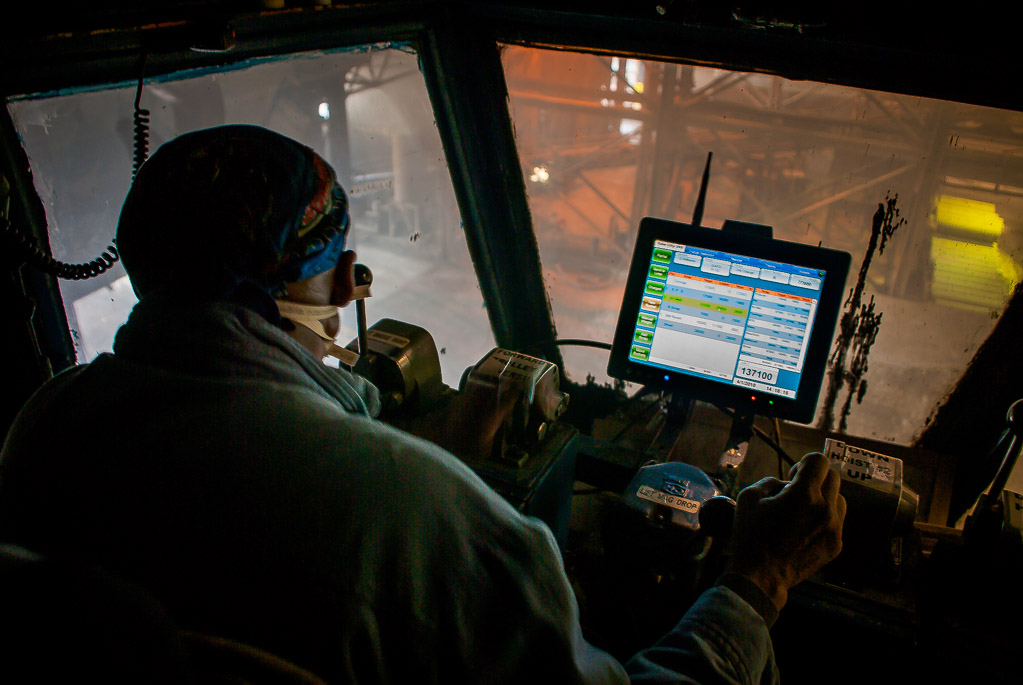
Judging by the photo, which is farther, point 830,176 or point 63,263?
point 830,176

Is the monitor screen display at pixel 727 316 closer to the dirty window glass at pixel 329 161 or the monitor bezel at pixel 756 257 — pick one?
the monitor bezel at pixel 756 257

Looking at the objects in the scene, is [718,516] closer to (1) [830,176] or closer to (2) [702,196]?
(2) [702,196]

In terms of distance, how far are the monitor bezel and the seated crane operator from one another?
766 millimetres

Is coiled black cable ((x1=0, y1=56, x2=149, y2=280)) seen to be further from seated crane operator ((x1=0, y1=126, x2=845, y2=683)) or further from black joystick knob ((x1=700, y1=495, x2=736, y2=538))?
black joystick knob ((x1=700, y1=495, x2=736, y2=538))

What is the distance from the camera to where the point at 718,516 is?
1102mm

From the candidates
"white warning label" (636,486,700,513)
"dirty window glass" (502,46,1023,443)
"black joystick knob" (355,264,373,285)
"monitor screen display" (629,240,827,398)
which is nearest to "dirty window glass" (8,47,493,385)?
"dirty window glass" (502,46,1023,443)

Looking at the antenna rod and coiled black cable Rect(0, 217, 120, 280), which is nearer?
coiled black cable Rect(0, 217, 120, 280)

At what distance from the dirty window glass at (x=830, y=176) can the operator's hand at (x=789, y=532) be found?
2.75ft

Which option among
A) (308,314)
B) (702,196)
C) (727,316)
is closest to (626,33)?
(702,196)

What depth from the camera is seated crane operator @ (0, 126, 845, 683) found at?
57 cm

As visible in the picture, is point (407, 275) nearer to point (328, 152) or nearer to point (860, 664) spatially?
point (328, 152)

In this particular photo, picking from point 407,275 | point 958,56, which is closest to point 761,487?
point 958,56

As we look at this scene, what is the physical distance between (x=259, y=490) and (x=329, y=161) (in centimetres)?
148

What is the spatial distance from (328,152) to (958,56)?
5.29 feet
